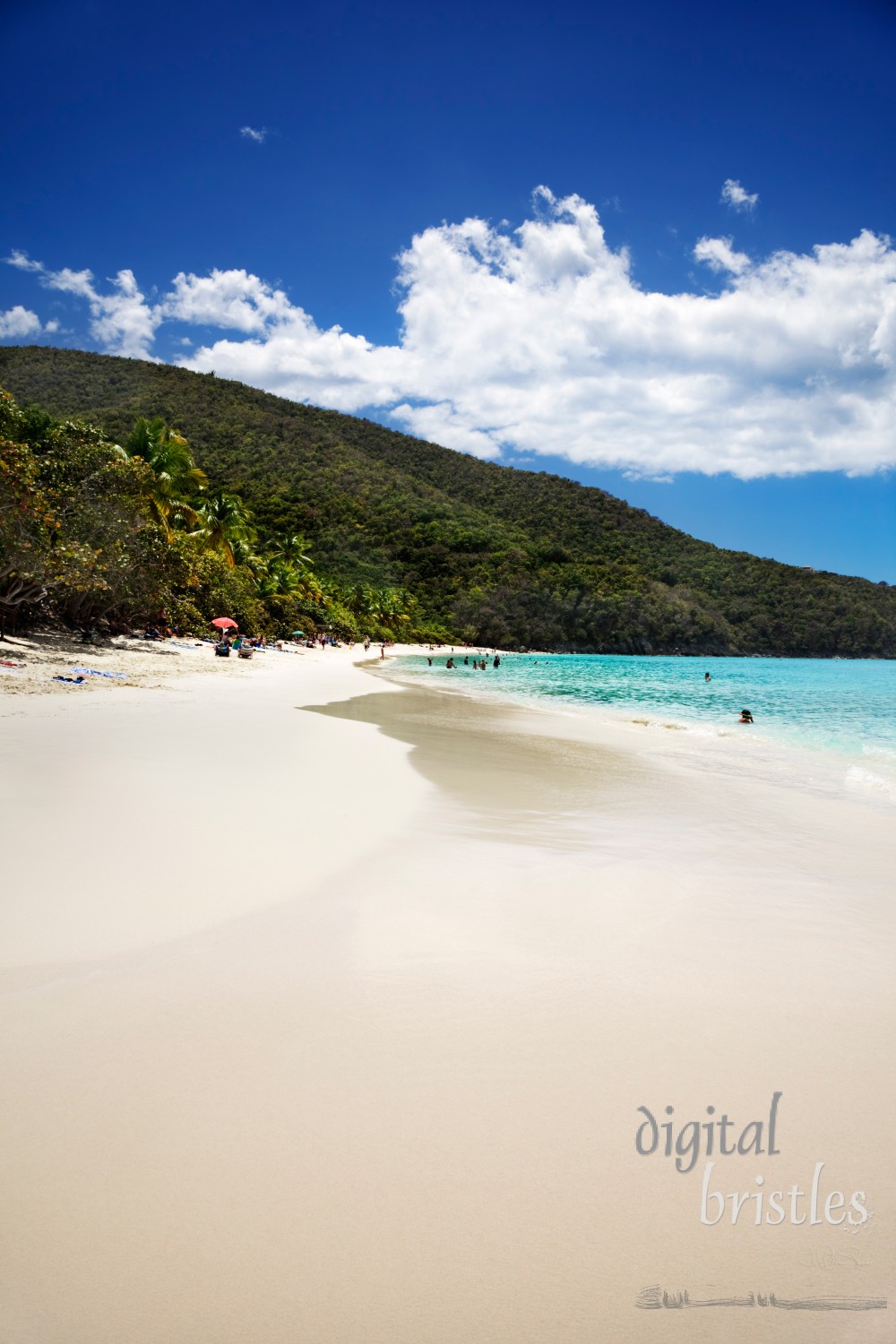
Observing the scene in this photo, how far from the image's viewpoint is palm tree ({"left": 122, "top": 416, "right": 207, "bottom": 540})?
3466 centimetres

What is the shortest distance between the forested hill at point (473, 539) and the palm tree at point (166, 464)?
45523 millimetres

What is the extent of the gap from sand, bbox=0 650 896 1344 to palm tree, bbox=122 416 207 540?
105 feet

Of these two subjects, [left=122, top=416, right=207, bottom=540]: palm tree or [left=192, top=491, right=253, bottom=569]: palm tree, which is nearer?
[left=122, top=416, right=207, bottom=540]: palm tree

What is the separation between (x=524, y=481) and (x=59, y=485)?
10442cm

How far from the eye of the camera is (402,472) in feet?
367

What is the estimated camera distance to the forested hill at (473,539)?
89312mm

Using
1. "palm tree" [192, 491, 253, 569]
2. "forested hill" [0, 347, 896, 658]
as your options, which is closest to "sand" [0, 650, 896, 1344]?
"palm tree" [192, 491, 253, 569]

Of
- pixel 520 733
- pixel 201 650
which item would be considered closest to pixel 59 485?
pixel 201 650

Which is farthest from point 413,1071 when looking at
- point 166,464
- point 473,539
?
point 473,539

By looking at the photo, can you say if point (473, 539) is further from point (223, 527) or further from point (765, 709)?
point (765, 709)

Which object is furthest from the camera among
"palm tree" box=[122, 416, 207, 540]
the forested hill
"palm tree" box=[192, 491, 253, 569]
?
the forested hill

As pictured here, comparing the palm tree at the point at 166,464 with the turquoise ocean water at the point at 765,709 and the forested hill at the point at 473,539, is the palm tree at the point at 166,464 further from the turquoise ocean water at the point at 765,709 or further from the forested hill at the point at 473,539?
the forested hill at the point at 473,539

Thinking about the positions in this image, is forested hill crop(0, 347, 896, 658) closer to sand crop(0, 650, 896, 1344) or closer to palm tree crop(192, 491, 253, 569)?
palm tree crop(192, 491, 253, 569)

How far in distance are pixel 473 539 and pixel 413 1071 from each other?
3957 inches
